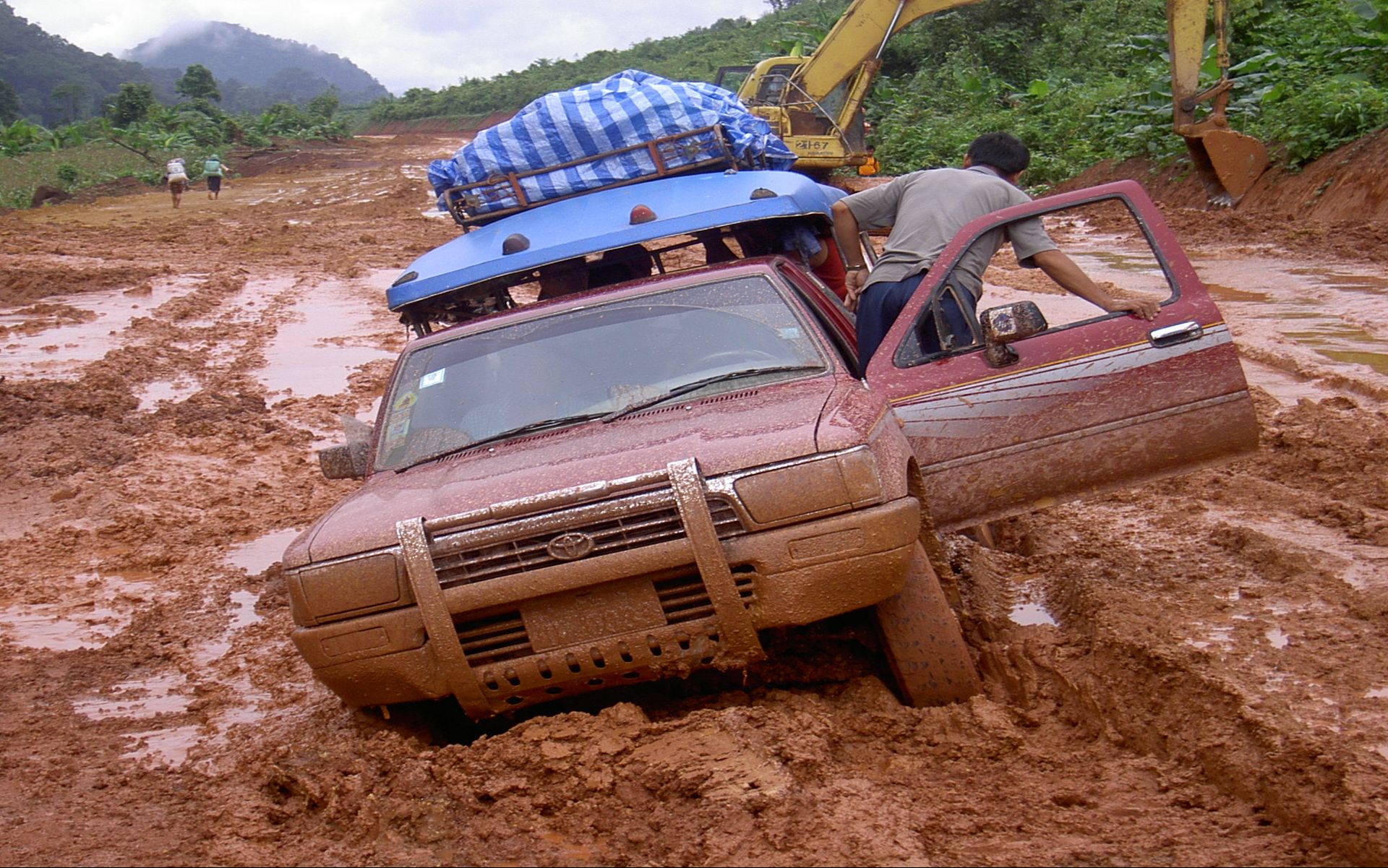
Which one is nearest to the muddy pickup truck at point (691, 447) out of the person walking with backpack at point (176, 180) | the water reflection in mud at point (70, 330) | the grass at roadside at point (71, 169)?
the water reflection in mud at point (70, 330)

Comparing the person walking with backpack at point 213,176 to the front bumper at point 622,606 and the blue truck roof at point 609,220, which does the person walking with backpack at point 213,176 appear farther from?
the front bumper at point 622,606

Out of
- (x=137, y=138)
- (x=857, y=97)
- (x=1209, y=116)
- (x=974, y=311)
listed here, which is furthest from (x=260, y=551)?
(x=137, y=138)

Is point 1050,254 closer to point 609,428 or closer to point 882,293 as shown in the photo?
point 882,293

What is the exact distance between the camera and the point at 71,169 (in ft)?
128

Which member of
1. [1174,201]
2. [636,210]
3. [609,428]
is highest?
[636,210]

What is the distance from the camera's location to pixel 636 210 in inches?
221

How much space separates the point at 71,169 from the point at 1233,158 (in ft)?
117

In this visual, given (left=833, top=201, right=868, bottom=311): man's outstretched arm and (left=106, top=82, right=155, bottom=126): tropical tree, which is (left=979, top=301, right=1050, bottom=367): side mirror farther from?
(left=106, top=82, right=155, bottom=126): tropical tree

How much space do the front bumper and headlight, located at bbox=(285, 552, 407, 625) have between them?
38mm

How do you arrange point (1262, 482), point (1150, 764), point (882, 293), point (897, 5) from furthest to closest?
point (897, 5) → point (1262, 482) → point (882, 293) → point (1150, 764)

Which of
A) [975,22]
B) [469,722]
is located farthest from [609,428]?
[975,22]

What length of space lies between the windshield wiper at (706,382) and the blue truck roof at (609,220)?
3.64ft

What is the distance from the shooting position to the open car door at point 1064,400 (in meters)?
4.77

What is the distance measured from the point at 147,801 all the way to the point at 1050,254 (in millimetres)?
3747
